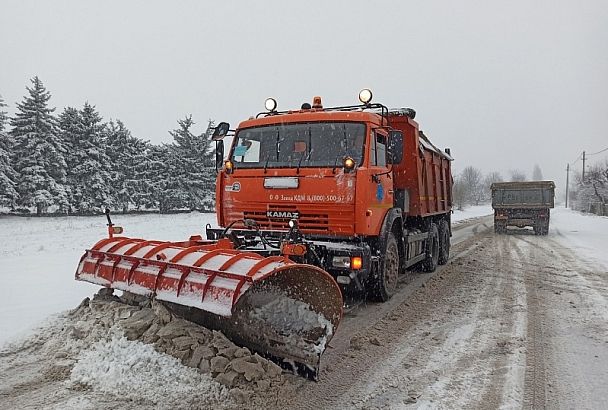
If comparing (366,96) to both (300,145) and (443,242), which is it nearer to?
(300,145)

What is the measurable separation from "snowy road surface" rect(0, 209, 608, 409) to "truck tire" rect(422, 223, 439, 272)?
1874 mm

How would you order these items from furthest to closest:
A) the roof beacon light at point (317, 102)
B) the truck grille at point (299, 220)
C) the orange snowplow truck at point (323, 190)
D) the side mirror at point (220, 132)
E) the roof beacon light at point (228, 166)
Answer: the roof beacon light at point (317, 102)
the side mirror at point (220, 132)
the roof beacon light at point (228, 166)
the truck grille at point (299, 220)
the orange snowplow truck at point (323, 190)

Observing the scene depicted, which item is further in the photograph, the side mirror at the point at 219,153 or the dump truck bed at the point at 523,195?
the dump truck bed at the point at 523,195

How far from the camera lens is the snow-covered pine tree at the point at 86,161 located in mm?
33969

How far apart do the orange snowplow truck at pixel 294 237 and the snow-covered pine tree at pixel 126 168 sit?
33.7 meters

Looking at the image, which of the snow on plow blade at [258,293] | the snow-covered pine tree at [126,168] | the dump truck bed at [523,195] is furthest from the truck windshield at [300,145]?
the snow-covered pine tree at [126,168]

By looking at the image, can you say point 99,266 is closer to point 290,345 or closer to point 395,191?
point 290,345

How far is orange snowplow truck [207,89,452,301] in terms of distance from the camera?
5.91 m

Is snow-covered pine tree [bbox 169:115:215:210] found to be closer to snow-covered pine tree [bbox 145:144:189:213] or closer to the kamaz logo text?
snow-covered pine tree [bbox 145:144:189:213]

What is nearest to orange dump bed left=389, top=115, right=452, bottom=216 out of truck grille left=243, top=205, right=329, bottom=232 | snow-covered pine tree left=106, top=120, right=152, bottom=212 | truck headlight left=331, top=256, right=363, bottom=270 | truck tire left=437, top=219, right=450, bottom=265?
truck tire left=437, top=219, right=450, bottom=265

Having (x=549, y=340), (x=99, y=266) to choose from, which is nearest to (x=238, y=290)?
(x=99, y=266)

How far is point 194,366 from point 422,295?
4.85 meters

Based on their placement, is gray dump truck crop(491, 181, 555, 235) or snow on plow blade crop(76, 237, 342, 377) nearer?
snow on plow blade crop(76, 237, 342, 377)

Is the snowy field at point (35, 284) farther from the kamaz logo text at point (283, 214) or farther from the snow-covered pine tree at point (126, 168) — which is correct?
the snow-covered pine tree at point (126, 168)
